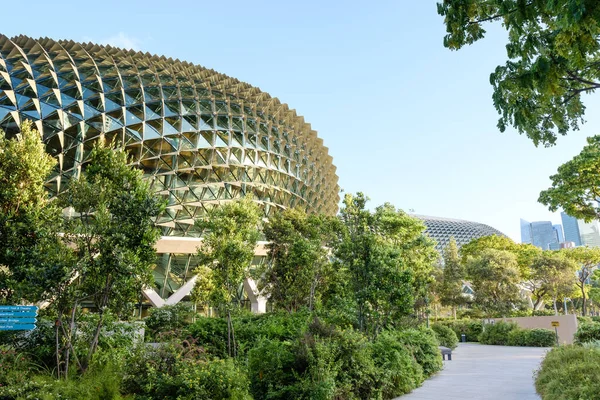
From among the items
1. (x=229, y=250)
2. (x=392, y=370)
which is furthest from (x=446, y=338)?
(x=229, y=250)

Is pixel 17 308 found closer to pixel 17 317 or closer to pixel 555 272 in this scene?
pixel 17 317

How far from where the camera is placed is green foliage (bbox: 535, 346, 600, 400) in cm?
838

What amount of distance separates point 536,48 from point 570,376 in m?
7.73

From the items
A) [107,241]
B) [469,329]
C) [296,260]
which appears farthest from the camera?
[469,329]

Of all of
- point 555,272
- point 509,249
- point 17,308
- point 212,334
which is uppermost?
point 509,249

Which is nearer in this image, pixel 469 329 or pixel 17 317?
pixel 17 317

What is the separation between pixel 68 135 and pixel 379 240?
23.3 meters

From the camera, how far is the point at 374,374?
1080cm

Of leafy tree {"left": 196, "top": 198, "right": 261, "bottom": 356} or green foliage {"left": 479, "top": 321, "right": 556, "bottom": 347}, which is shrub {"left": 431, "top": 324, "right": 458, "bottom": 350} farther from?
leafy tree {"left": 196, "top": 198, "right": 261, "bottom": 356}

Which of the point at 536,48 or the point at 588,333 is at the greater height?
the point at 536,48

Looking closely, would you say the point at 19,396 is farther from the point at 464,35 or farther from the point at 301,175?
the point at 301,175

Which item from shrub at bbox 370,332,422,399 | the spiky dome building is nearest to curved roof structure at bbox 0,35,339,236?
the spiky dome building

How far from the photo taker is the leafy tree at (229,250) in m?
15.7

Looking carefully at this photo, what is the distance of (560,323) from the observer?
31422mm
